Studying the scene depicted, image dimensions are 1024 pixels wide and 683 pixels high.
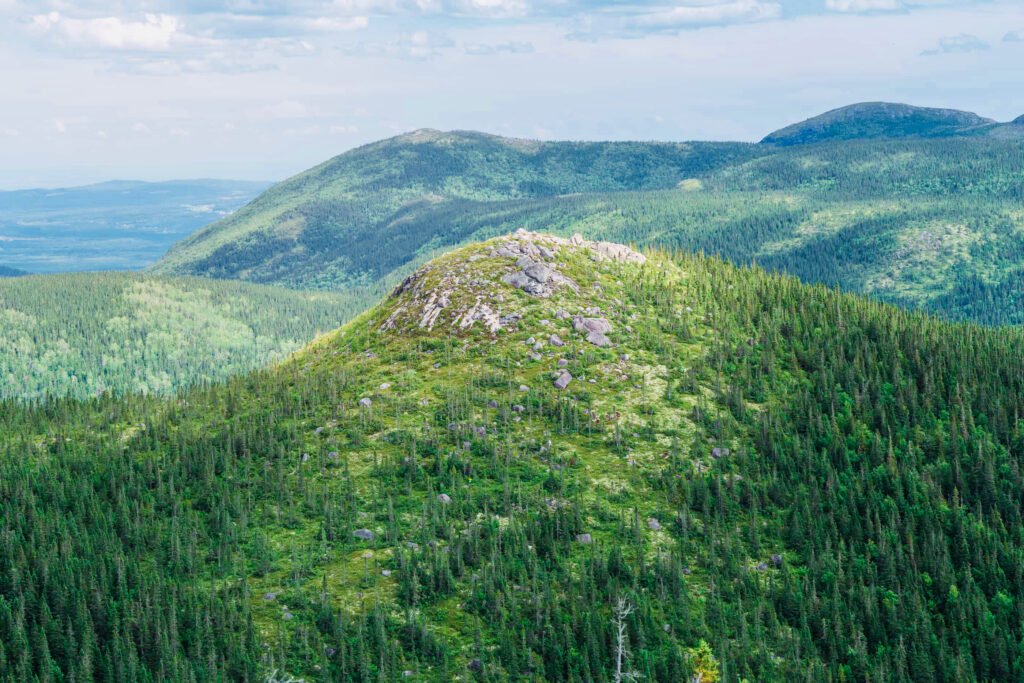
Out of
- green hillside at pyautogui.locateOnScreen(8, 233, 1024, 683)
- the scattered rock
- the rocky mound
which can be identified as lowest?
green hillside at pyautogui.locateOnScreen(8, 233, 1024, 683)

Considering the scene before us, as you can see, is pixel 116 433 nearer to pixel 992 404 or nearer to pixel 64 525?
pixel 64 525

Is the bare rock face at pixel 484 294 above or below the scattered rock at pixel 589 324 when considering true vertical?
above

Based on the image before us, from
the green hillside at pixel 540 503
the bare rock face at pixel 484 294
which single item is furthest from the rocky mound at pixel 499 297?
the green hillside at pixel 540 503

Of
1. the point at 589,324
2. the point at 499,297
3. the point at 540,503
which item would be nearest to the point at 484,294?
the point at 499,297

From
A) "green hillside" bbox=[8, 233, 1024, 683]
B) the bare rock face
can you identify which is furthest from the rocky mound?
"green hillside" bbox=[8, 233, 1024, 683]

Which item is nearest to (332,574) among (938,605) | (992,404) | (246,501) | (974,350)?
(246,501)

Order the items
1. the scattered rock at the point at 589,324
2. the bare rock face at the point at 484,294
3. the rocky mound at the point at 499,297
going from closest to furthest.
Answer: the scattered rock at the point at 589,324 → the bare rock face at the point at 484,294 → the rocky mound at the point at 499,297

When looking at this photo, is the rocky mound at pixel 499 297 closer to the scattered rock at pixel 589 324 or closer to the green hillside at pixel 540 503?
the scattered rock at pixel 589 324

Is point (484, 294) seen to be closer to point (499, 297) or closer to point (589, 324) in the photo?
point (499, 297)

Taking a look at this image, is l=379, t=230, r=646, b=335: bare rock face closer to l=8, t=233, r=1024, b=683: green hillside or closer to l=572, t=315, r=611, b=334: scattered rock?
l=572, t=315, r=611, b=334: scattered rock
